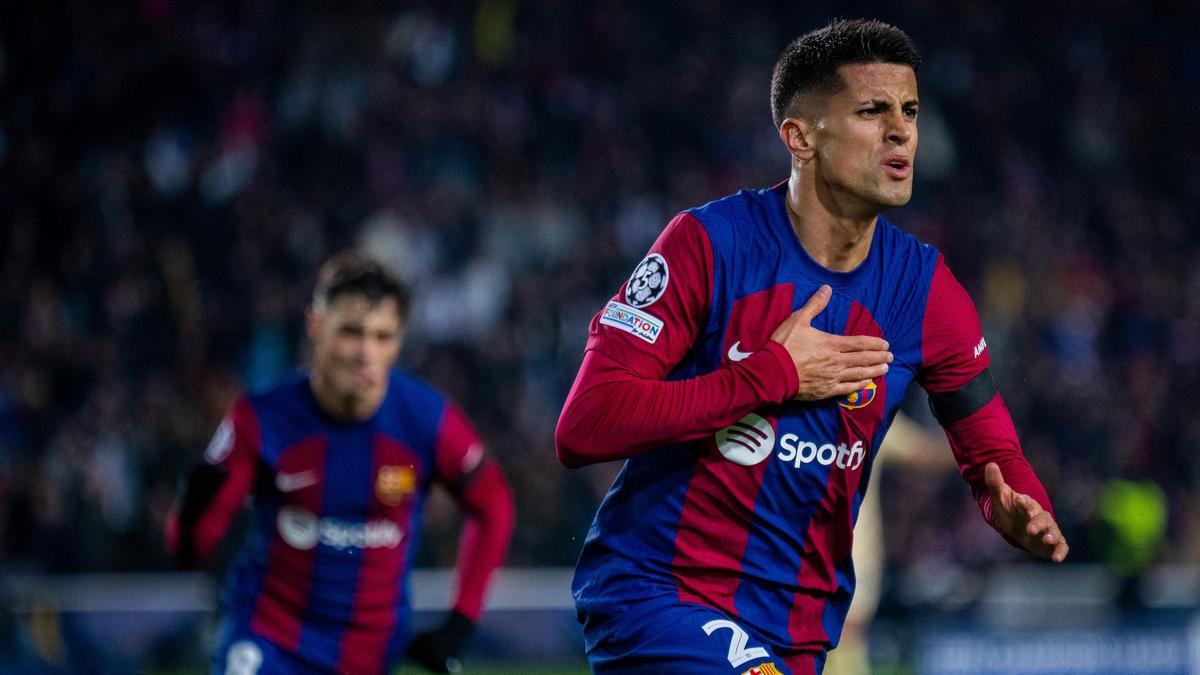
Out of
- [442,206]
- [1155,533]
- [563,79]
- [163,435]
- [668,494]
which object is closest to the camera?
[668,494]

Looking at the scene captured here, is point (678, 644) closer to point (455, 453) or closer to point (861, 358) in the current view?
point (861, 358)

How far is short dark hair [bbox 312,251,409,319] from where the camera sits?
5.58 meters

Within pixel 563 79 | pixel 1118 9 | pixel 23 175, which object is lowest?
pixel 23 175

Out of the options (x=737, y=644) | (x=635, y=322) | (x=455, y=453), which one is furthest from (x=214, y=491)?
(x=737, y=644)

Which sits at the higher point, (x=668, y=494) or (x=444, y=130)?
(x=668, y=494)

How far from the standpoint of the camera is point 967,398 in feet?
12.4

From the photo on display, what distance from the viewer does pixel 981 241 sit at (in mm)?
15211

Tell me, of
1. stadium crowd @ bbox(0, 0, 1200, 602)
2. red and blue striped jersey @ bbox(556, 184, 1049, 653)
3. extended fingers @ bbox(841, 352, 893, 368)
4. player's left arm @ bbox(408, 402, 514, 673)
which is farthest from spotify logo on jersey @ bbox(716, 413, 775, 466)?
stadium crowd @ bbox(0, 0, 1200, 602)

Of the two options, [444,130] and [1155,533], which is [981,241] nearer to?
[1155,533]

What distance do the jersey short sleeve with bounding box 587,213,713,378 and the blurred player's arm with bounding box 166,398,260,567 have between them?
7.14 ft

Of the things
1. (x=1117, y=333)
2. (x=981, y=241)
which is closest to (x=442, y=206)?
(x=981, y=241)

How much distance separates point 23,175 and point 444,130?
3905mm

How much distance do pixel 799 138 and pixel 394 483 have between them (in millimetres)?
2313

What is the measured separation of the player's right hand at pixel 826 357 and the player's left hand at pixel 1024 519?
1.31 feet
